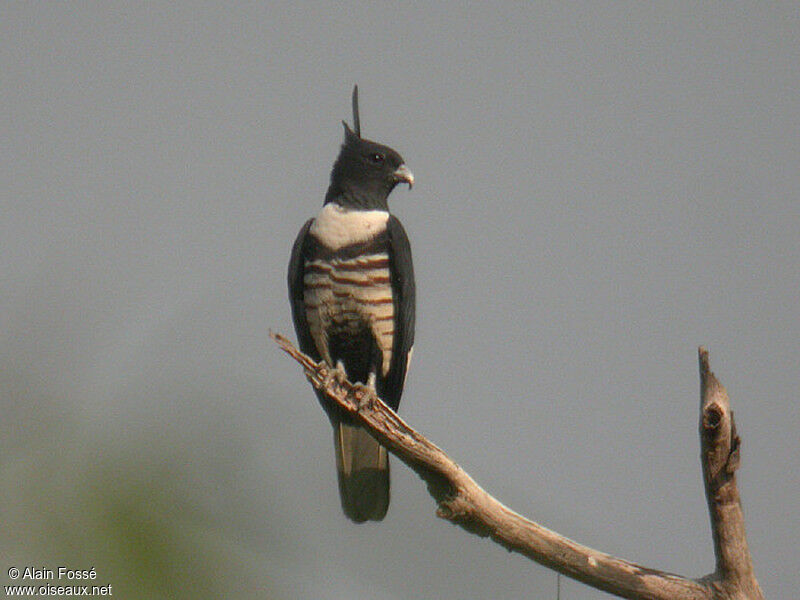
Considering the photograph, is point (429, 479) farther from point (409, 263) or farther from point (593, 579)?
point (409, 263)

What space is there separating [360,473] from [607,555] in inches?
91.9

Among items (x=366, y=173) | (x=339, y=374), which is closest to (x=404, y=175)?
(x=366, y=173)

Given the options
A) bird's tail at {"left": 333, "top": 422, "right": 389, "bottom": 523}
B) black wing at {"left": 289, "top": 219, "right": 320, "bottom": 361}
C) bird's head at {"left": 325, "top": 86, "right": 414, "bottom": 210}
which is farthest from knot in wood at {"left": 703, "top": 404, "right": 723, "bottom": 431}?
bird's head at {"left": 325, "top": 86, "right": 414, "bottom": 210}

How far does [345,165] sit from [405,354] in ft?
4.89

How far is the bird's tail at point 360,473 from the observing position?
5.70 m

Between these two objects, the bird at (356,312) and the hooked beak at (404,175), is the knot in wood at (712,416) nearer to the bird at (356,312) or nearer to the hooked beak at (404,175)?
the bird at (356,312)

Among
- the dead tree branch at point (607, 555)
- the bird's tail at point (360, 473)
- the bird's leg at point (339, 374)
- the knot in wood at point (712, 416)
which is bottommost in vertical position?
the bird's tail at point (360, 473)

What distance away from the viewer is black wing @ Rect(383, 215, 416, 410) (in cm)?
599

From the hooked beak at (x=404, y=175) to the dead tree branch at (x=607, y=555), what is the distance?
9.53 ft

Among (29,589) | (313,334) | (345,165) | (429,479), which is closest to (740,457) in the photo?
(429,479)

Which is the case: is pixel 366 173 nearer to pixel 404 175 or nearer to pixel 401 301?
pixel 404 175

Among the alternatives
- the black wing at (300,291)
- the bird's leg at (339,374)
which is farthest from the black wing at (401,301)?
the black wing at (300,291)

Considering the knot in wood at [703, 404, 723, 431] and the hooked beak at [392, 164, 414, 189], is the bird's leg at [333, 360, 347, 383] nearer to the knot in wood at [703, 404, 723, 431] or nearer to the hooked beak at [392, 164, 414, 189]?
the hooked beak at [392, 164, 414, 189]

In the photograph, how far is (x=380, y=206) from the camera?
6.53 m
